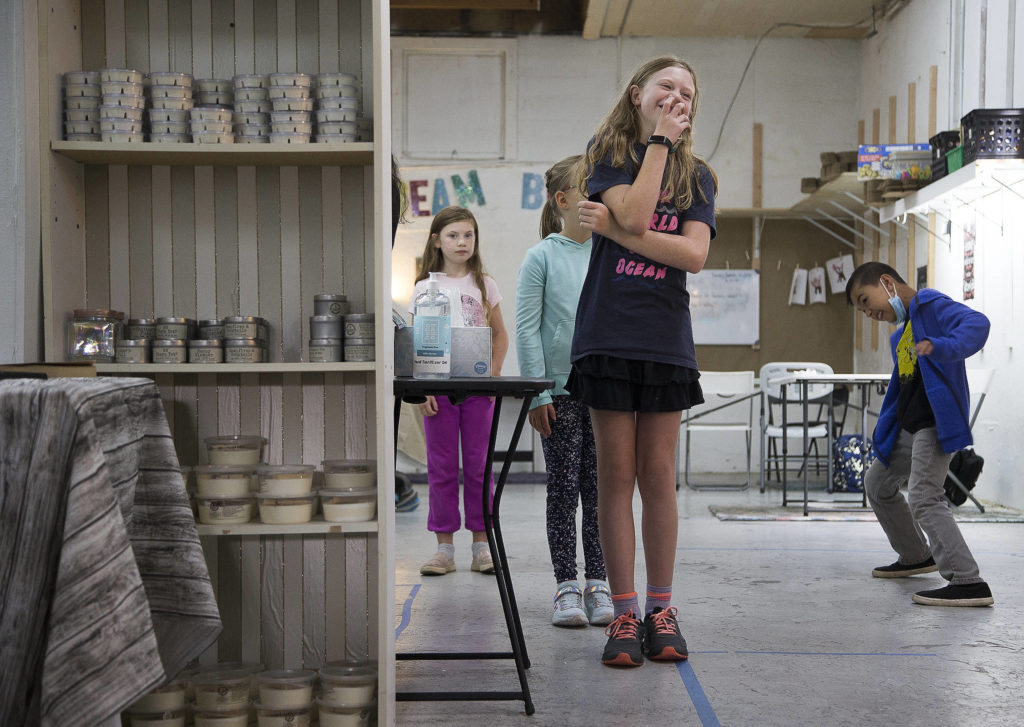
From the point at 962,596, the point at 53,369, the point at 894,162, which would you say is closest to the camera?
the point at 53,369

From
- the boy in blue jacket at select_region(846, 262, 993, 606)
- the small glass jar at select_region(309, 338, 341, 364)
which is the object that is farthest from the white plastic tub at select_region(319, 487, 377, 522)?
the boy in blue jacket at select_region(846, 262, 993, 606)

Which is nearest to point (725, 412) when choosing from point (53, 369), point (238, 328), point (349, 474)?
point (349, 474)

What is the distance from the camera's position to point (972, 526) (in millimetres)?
4965

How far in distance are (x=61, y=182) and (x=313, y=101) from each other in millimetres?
522

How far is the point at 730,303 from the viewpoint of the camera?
811cm

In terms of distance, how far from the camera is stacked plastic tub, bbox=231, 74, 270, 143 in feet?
6.59

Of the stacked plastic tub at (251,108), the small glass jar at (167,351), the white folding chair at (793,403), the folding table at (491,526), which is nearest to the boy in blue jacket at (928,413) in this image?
the folding table at (491,526)

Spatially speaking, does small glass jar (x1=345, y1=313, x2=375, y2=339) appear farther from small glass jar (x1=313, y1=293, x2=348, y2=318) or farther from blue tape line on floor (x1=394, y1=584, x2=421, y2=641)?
blue tape line on floor (x1=394, y1=584, x2=421, y2=641)

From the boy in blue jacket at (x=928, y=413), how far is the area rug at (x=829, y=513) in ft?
5.48

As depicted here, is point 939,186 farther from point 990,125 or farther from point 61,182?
point 61,182

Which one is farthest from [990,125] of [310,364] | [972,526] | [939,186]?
[310,364]

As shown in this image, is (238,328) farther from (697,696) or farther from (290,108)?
(697,696)

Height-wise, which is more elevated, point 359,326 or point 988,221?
point 988,221

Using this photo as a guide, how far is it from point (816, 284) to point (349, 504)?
6798mm
